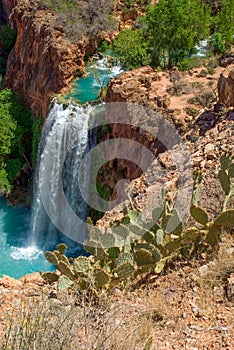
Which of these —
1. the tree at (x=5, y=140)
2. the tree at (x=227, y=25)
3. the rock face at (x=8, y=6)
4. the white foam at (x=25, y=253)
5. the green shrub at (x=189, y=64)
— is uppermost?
the rock face at (x=8, y=6)

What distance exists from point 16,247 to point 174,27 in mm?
10352

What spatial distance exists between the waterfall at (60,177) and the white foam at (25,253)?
42 centimetres

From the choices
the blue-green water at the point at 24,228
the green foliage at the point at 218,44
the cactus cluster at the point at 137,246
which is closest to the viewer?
the cactus cluster at the point at 137,246

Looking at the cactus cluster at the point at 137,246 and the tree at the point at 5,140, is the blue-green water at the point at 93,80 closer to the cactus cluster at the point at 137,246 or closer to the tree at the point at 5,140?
the tree at the point at 5,140

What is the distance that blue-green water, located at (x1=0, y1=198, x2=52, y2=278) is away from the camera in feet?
44.8

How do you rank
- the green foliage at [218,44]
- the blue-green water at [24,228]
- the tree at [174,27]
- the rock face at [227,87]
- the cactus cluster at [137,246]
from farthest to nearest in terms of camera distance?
the green foliage at [218,44]
the tree at [174,27]
the blue-green water at [24,228]
the rock face at [227,87]
the cactus cluster at [137,246]

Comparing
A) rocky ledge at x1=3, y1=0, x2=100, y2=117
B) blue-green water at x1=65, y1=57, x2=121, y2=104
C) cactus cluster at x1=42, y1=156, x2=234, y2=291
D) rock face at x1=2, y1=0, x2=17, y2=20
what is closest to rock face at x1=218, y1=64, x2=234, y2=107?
cactus cluster at x1=42, y1=156, x2=234, y2=291

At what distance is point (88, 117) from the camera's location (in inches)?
576

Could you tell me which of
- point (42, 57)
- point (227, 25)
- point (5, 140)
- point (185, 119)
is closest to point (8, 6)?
point (42, 57)

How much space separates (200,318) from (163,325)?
41 centimetres

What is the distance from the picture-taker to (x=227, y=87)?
8922 mm

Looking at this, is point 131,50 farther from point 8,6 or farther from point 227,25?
point 8,6

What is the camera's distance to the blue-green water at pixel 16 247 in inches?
538

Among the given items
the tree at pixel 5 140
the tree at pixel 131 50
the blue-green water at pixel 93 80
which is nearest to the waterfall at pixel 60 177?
the blue-green water at pixel 93 80
